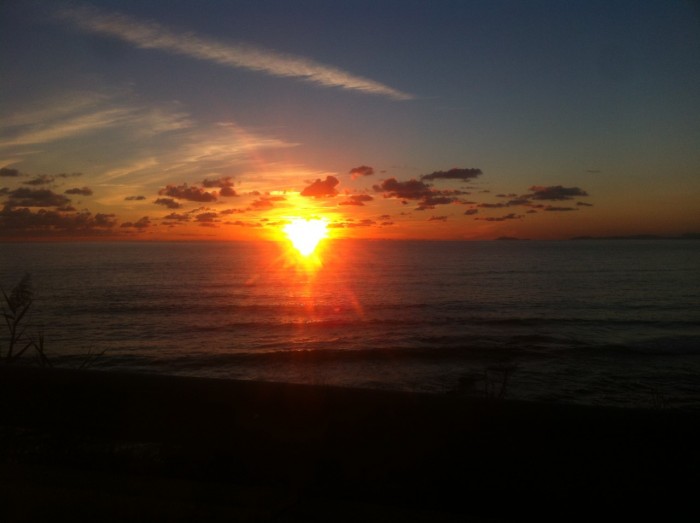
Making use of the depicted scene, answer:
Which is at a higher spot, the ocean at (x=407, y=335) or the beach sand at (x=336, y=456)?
the beach sand at (x=336, y=456)

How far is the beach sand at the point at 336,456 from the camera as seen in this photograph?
2840 millimetres

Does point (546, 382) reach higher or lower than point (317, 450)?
lower

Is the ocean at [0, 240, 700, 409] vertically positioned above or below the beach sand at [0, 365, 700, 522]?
below

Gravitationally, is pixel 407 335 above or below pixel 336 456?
below

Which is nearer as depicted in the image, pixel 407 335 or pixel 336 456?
pixel 336 456

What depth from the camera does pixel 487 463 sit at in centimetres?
300

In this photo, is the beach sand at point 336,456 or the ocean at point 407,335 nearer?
the beach sand at point 336,456

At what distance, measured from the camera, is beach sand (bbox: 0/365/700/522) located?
2.84m

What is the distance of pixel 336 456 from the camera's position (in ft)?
10.4

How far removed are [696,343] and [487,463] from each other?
20778 millimetres

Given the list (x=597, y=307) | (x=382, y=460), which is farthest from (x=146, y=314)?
(x=382, y=460)

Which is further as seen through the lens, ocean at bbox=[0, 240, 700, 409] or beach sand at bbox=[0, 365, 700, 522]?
ocean at bbox=[0, 240, 700, 409]

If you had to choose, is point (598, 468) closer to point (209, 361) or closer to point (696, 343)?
point (209, 361)

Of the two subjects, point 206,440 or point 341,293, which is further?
point 341,293
